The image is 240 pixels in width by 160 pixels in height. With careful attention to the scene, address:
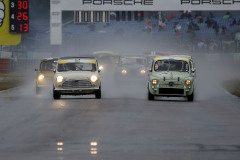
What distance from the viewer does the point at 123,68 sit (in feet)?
109

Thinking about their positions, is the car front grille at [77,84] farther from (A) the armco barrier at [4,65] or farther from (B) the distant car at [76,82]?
(A) the armco barrier at [4,65]

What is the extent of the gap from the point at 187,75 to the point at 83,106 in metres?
4.06

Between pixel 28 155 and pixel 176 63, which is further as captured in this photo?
pixel 176 63

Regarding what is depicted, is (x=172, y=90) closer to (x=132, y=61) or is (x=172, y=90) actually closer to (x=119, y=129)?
(x=119, y=129)

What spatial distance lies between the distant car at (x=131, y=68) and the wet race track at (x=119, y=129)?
32.4 ft

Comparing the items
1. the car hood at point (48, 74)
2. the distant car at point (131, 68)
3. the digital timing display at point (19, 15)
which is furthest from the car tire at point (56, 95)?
the digital timing display at point (19, 15)

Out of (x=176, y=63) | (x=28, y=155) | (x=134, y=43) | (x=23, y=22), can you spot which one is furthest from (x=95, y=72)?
(x=134, y=43)

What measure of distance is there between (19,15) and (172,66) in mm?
26826

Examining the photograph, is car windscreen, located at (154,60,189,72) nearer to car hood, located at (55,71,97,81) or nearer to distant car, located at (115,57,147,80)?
car hood, located at (55,71,97,81)

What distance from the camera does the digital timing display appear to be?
48.0m

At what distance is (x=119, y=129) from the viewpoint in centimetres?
1355

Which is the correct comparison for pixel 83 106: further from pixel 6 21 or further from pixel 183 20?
pixel 183 20

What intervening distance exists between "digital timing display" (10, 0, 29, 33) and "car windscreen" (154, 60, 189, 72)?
85.7ft

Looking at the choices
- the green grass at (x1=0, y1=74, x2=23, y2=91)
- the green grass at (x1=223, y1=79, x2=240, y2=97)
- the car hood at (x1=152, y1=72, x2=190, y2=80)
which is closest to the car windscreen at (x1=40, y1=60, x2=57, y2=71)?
the green grass at (x1=0, y1=74, x2=23, y2=91)
